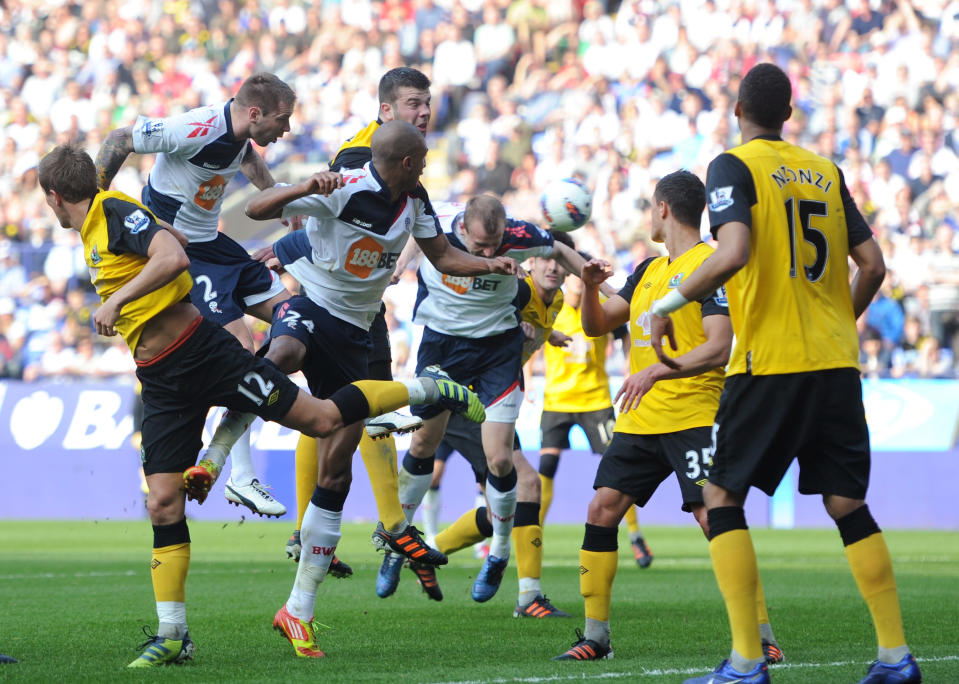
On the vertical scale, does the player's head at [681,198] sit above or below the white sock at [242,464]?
above

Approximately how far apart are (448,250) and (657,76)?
56.5ft

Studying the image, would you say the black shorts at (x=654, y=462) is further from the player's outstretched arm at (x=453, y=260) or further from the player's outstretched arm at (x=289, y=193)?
the player's outstretched arm at (x=289, y=193)

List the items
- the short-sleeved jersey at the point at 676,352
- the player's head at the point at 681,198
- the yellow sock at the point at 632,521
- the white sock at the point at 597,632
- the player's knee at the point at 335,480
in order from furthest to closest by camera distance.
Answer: the yellow sock at the point at 632,521 < the player's knee at the point at 335,480 < the player's head at the point at 681,198 < the short-sleeved jersey at the point at 676,352 < the white sock at the point at 597,632

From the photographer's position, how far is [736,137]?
71.8 ft

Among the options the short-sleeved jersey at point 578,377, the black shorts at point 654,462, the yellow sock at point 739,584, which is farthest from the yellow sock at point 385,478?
the short-sleeved jersey at point 578,377

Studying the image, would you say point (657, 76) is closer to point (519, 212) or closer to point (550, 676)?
point (519, 212)

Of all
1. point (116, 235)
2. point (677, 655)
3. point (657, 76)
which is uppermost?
point (657, 76)

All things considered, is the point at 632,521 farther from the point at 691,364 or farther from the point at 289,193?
Answer: the point at 289,193

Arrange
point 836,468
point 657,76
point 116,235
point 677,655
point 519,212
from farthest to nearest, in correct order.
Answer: point 657,76
point 519,212
point 677,655
point 116,235
point 836,468

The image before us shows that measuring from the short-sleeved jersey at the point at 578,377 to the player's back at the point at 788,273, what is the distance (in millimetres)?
7454

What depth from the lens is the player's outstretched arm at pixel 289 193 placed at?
20.6ft

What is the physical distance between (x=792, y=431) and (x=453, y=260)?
2.67 metres

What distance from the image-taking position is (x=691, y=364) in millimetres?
5977

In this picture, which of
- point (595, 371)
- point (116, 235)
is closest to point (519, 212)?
point (595, 371)
